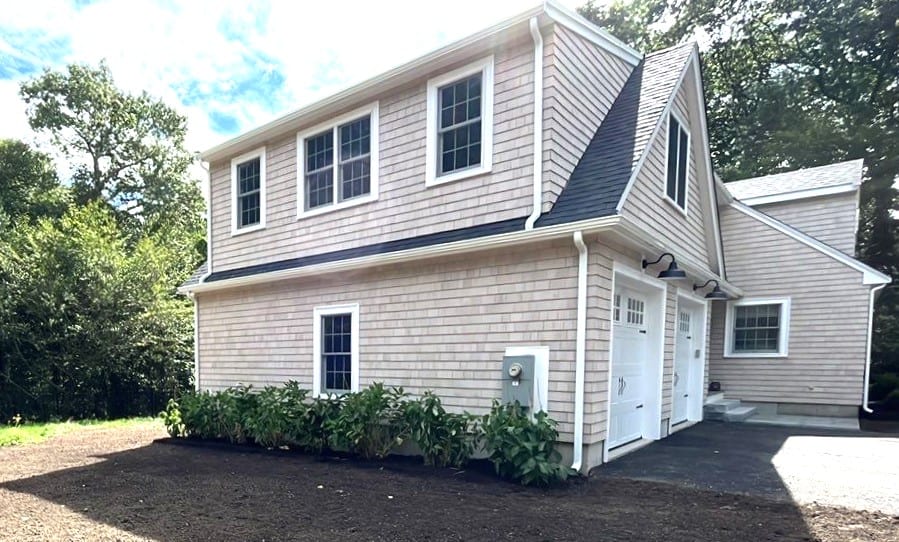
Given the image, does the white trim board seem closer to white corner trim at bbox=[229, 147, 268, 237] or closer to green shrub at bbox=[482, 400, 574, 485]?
white corner trim at bbox=[229, 147, 268, 237]

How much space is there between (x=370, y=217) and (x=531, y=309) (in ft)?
9.67

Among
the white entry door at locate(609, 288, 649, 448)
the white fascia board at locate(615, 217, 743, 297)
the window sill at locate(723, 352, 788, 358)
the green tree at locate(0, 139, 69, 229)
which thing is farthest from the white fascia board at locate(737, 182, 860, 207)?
the green tree at locate(0, 139, 69, 229)

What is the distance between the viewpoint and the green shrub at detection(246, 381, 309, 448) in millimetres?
7070

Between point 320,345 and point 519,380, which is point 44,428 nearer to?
point 320,345

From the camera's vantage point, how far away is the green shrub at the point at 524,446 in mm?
4949

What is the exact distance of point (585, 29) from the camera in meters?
6.22

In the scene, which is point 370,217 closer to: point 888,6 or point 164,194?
point 164,194

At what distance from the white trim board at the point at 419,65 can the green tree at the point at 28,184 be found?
1452 centimetres

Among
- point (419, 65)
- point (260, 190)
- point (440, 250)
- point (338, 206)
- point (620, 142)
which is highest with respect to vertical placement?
point (419, 65)

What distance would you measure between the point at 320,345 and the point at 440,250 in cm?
290

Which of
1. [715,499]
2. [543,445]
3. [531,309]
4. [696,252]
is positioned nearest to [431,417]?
[543,445]

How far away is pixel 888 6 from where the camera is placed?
16875 mm

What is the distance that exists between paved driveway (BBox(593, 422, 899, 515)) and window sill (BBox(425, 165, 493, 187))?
3.73m

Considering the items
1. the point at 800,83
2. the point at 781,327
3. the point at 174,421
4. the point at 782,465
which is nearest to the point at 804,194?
the point at 781,327
